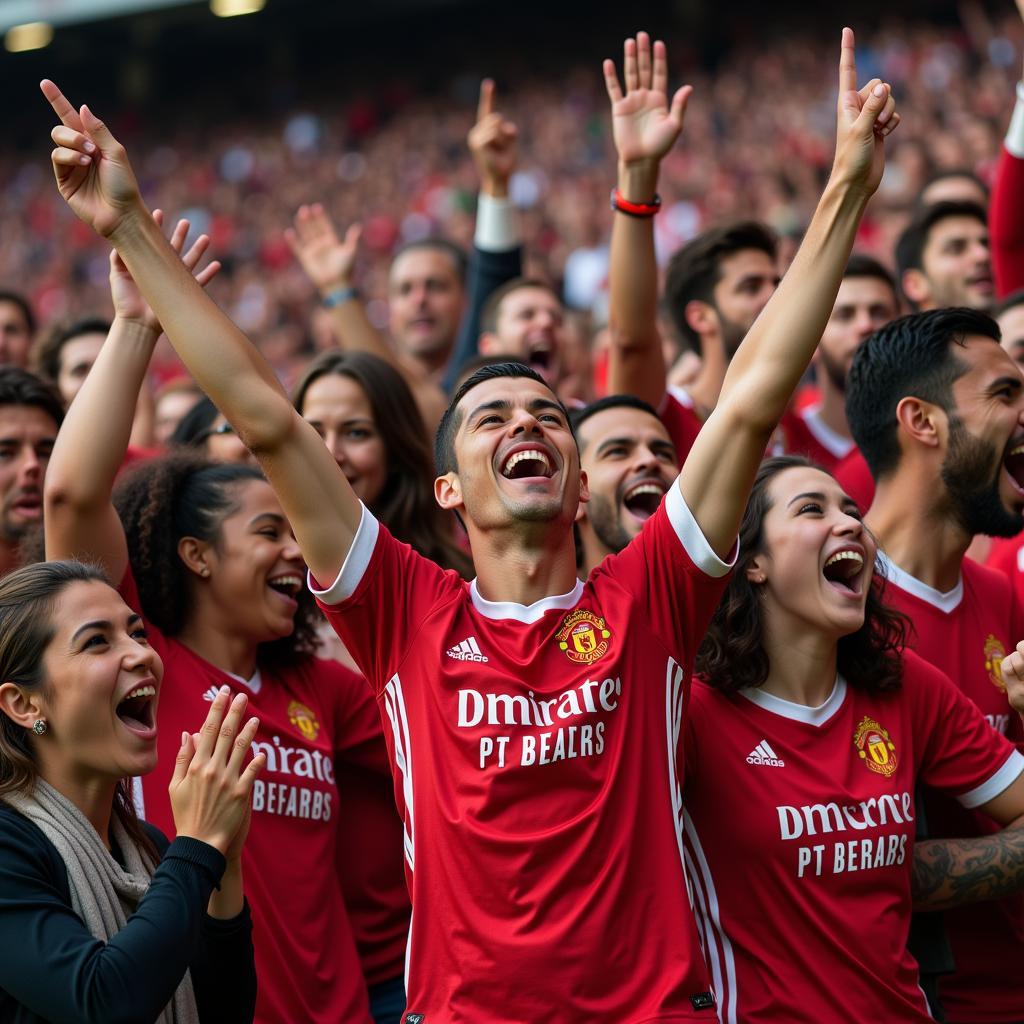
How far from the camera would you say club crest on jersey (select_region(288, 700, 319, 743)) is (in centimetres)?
377

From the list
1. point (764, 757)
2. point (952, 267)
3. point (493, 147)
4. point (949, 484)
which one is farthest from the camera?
point (952, 267)

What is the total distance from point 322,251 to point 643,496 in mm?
1990

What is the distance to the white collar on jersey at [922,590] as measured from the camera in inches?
159

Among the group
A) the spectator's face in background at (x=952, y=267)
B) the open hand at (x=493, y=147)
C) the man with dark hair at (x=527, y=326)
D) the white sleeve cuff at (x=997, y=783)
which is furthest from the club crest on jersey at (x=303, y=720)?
the spectator's face in background at (x=952, y=267)

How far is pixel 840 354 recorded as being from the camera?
5.54m

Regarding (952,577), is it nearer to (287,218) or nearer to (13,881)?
(13,881)

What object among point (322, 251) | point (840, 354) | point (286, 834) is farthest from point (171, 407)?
point (286, 834)

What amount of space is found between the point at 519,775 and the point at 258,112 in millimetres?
21925

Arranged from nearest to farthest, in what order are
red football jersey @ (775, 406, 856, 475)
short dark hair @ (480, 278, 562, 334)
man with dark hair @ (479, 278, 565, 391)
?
red football jersey @ (775, 406, 856, 475)
man with dark hair @ (479, 278, 565, 391)
short dark hair @ (480, 278, 562, 334)

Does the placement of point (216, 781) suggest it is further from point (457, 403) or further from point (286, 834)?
point (457, 403)

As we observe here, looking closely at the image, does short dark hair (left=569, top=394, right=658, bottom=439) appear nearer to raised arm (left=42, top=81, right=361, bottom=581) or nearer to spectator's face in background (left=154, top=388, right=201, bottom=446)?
raised arm (left=42, top=81, right=361, bottom=581)

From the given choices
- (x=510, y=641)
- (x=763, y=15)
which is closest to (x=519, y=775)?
(x=510, y=641)

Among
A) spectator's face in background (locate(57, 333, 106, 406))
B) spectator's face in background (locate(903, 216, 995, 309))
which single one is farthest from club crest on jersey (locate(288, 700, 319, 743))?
→ spectator's face in background (locate(903, 216, 995, 309))

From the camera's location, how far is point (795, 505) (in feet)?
12.1
